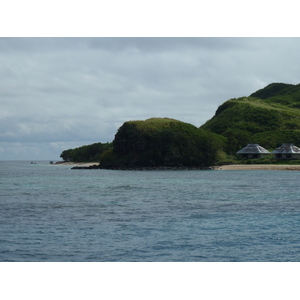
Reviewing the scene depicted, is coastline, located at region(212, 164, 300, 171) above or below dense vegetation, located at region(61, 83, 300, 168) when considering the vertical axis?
below

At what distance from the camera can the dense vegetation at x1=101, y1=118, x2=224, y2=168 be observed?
156500mm

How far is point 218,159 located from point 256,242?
135010mm

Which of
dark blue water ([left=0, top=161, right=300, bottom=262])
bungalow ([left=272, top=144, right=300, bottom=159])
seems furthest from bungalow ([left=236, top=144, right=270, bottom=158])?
dark blue water ([left=0, top=161, right=300, bottom=262])

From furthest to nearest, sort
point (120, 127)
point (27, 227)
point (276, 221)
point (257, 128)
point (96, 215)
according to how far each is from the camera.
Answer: point (257, 128)
point (120, 127)
point (96, 215)
point (276, 221)
point (27, 227)

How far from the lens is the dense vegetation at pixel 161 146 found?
15650 cm

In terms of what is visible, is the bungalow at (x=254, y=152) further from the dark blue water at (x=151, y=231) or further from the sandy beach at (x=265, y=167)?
the dark blue water at (x=151, y=231)

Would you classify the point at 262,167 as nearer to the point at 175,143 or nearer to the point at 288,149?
the point at 288,149

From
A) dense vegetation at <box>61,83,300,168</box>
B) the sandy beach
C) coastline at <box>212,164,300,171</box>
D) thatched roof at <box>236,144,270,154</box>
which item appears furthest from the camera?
dense vegetation at <box>61,83,300,168</box>

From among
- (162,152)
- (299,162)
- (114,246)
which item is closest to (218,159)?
(162,152)

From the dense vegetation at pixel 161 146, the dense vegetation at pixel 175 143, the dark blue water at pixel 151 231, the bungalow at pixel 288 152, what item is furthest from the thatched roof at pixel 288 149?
the dark blue water at pixel 151 231

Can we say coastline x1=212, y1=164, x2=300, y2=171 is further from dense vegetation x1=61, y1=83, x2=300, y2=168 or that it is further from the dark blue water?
the dark blue water

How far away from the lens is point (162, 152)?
520 ft

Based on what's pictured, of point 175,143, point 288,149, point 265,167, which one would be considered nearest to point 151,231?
point 265,167

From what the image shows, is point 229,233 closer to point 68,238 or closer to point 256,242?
point 256,242
